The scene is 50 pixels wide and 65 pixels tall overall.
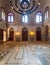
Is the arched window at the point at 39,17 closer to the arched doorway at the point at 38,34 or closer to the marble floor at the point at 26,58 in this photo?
the arched doorway at the point at 38,34

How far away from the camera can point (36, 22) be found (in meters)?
30.5

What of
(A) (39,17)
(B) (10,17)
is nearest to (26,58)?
(A) (39,17)

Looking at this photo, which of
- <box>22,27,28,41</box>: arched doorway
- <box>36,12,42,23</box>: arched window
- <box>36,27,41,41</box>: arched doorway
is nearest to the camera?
<box>36,12,42,23</box>: arched window

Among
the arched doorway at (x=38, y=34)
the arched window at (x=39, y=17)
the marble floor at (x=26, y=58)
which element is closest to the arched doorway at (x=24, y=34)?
the arched doorway at (x=38, y=34)

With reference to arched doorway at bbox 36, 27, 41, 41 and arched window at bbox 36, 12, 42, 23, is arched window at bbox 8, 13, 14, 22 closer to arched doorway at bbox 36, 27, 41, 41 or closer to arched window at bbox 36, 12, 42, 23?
arched window at bbox 36, 12, 42, 23

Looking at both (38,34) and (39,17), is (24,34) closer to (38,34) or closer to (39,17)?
(38,34)

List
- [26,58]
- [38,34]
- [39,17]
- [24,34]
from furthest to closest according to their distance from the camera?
[24,34], [38,34], [39,17], [26,58]

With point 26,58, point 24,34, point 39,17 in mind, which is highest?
point 39,17

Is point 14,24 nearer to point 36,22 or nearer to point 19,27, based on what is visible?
point 19,27

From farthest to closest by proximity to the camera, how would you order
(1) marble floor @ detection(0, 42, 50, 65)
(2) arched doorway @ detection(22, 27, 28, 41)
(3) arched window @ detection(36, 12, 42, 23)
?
(2) arched doorway @ detection(22, 27, 28, 41) → (3) arched window @ detection(36, 12, 42, 23) → (1) marble floor @ detection(0, 42, 50, 65)

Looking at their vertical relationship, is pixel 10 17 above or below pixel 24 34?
above

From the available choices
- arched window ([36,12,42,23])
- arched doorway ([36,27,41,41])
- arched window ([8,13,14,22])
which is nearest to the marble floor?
arched doorway ([36,27,41,41])

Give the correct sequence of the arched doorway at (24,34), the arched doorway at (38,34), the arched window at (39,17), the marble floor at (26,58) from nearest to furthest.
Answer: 1. the marble floor at (26,58)
2. the arched window at (39,17)
3. the arched doorway at (38,34)
4. the arched doorway at (24,34)

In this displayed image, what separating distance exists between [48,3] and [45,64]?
835 inches
